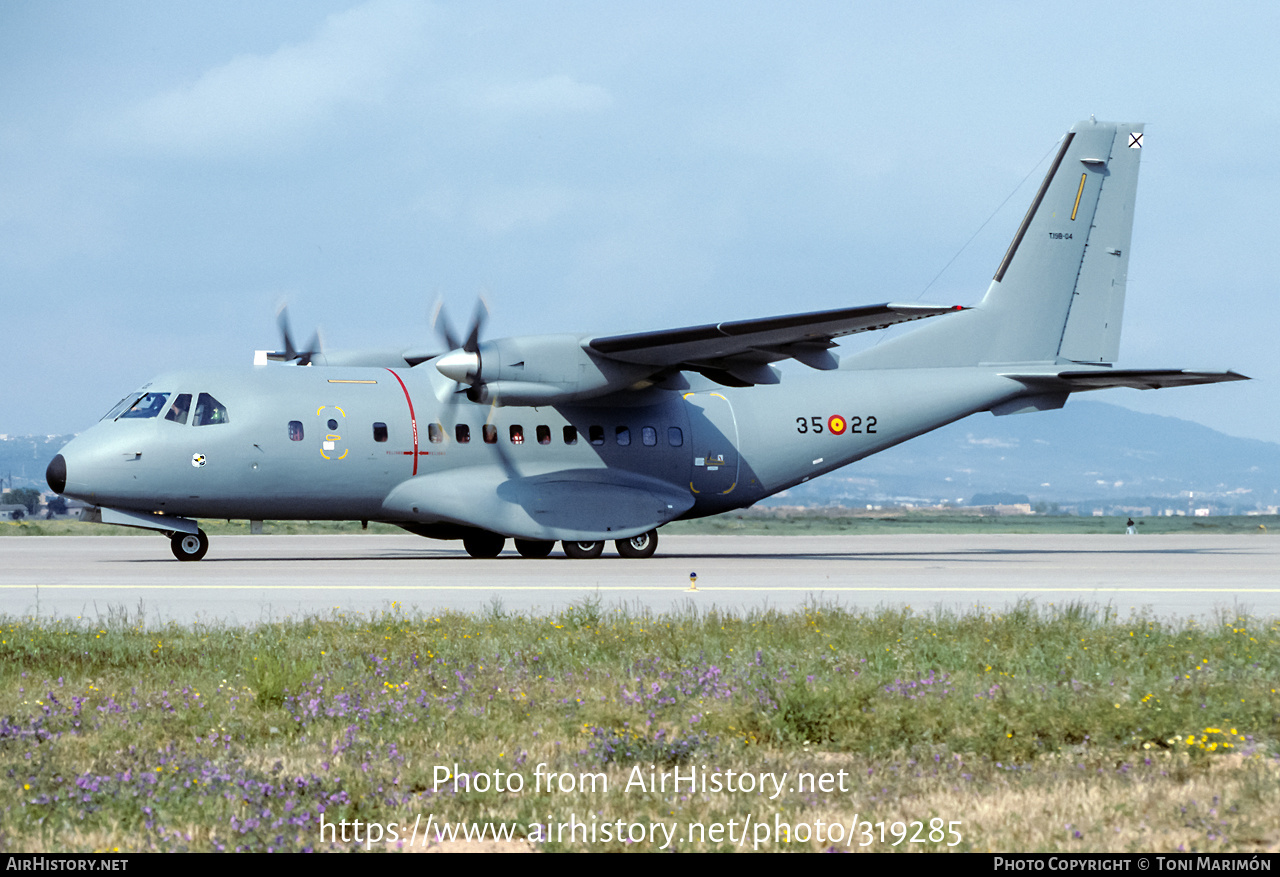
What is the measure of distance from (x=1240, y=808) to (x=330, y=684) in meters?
5.95

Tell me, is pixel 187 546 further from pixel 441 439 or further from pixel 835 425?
pixel 835 425

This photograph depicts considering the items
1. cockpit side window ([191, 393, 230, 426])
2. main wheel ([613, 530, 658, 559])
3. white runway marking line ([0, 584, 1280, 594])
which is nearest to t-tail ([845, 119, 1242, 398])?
main wheel ([613, 530, 658, 559])

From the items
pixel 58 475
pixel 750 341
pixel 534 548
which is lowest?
pixel 534 548

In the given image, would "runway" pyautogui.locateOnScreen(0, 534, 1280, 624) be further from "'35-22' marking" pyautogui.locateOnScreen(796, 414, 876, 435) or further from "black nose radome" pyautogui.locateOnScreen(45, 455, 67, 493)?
"'35-22' marking" pyautogui.locateOnScreen(796, 414, 876, 435)

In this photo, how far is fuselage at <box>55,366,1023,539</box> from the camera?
2398cm

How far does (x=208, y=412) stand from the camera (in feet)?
79.6

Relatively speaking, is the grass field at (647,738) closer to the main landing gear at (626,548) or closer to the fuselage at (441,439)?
the fuselage at (441,439)

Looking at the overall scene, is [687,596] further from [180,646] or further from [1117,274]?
[1117,274]

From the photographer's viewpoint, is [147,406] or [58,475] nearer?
[58,475]

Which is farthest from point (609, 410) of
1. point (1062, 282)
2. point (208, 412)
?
point (1062, 282)

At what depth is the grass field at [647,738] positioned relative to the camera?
562cm

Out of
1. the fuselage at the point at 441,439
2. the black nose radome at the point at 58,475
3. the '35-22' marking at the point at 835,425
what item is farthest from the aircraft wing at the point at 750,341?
the black nose radome at the point at 58,475

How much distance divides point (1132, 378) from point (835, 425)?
6.50 metres

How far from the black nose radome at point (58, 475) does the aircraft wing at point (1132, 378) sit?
2031 centimetres
